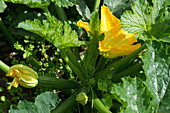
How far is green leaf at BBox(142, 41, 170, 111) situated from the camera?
1.51 meters

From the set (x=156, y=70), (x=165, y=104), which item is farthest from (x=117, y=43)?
(x=165, y=104)

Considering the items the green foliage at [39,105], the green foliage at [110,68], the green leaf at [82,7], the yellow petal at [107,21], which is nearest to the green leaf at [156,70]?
the green foliage at [110,68]

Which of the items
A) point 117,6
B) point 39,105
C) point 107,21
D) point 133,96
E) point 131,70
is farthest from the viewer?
point 117,6

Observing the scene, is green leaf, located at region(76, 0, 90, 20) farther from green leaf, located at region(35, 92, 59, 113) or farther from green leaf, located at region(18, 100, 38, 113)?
green leaf, located at region(18, 100, 38, 113)

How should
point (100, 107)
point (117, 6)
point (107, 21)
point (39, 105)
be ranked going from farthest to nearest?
point (117, 6), point (107, 21), point (100, 107), point (39, 105)

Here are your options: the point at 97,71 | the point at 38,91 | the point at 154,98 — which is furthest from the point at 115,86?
the point at 38,91

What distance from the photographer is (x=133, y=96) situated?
1487 millimetres

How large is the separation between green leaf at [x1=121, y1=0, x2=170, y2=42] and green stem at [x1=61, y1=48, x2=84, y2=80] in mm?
550

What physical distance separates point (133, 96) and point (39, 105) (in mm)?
635

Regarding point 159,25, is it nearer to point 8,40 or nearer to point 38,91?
point 38,91

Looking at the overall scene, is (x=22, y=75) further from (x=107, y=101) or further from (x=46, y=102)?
(x=107, y=101)

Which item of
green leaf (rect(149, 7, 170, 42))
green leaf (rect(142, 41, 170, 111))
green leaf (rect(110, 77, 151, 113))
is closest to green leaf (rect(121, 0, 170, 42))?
green leaf (rect(149, 7, 170, 42))

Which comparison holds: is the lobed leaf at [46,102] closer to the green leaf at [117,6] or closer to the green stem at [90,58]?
the green stem at [90,58]

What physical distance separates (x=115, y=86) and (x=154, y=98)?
0.82 ft
